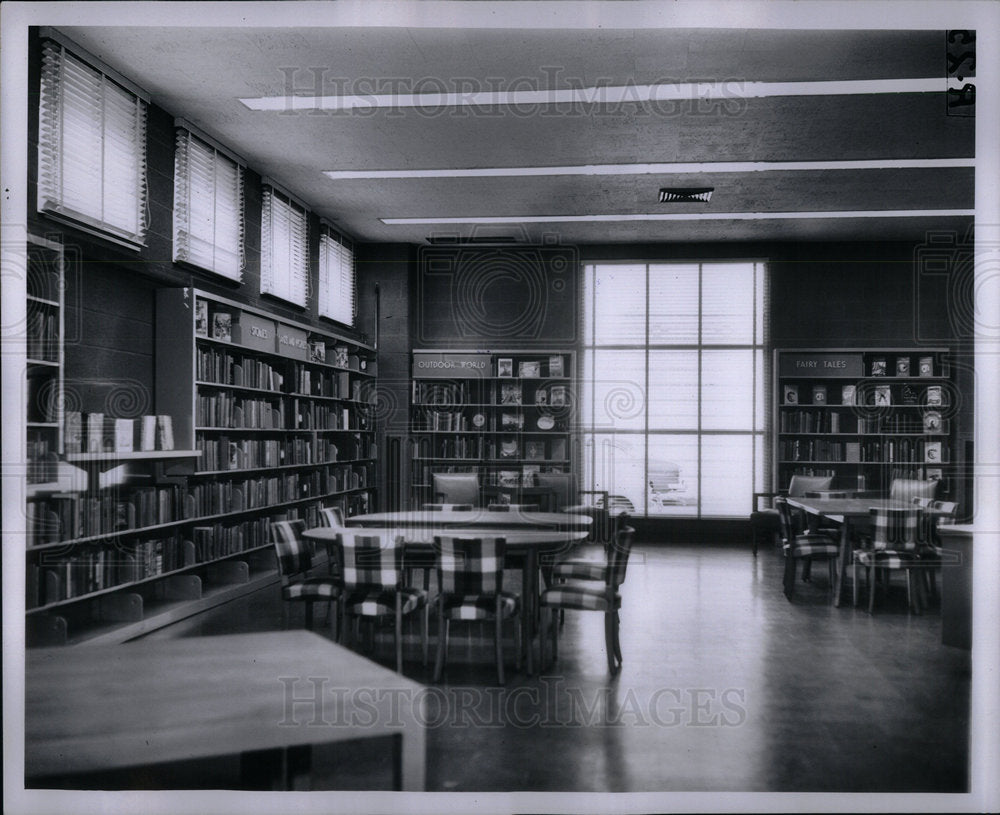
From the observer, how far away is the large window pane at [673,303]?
10.2 m

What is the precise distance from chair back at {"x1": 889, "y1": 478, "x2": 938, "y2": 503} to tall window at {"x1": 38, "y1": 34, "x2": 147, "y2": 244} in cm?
774

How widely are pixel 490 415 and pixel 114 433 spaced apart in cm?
553

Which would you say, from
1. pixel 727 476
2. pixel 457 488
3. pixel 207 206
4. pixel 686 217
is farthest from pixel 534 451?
pixel 207 206

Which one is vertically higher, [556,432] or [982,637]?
[556,432]

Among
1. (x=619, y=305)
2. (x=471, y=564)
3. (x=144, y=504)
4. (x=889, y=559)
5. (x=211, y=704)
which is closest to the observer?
(x=211, y=704)

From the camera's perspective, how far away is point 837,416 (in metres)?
9.48

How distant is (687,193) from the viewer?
778 centimetres

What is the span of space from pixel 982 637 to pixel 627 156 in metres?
5.00

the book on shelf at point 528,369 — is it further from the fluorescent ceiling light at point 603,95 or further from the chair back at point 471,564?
the chair back at point 471,564

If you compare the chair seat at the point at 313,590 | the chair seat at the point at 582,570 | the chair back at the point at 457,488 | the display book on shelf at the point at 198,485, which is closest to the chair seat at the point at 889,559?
the chair seat at the point at 582,570

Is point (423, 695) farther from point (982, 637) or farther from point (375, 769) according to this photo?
point (982, 637)

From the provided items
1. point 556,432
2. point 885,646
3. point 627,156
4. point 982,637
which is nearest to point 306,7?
point 982,637

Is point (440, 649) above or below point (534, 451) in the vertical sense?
below

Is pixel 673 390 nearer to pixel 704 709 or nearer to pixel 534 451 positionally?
pixel 534 451
